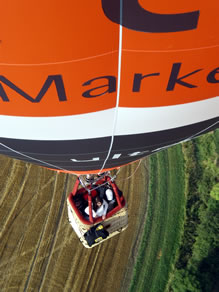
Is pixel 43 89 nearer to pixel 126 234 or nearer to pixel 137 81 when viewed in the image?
pixel 137 81

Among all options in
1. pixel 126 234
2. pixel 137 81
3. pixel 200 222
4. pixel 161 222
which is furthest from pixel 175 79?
pixel 200 222

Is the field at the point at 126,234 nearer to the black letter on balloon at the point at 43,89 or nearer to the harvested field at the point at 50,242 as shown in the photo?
the harvested field at the point at 50,242

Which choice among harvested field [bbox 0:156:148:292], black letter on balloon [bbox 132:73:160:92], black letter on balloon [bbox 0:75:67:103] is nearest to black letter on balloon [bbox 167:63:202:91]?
black letter on balloon [bbox 132:73:160:92]

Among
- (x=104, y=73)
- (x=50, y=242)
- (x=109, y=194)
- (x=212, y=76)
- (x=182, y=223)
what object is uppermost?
(x=104, y=73)

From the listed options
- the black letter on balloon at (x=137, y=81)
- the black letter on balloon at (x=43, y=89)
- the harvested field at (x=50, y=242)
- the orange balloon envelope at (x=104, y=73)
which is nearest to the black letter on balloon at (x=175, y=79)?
the orange balloon envelope at (x=104, y=73)

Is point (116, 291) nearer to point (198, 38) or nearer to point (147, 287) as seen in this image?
point (147, 287)

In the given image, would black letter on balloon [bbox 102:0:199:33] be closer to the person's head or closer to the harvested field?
the person's head
